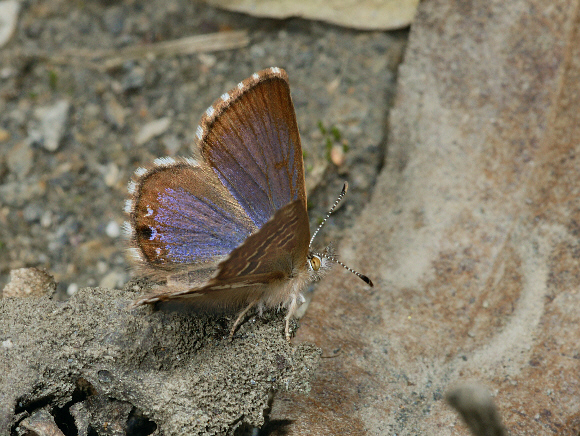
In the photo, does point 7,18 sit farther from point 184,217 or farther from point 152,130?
point 184,217

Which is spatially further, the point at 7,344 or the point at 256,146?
the point at 256,146

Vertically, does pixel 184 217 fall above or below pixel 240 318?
above

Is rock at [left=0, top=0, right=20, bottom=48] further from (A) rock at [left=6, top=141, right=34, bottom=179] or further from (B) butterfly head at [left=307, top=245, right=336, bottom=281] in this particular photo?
(B) butterfly head at [left=307, top=245, right=336, bottom=281]

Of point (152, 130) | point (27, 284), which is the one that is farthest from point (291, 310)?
point (152, 130)

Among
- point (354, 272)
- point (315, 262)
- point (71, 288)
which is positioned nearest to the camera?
point (315, 262)

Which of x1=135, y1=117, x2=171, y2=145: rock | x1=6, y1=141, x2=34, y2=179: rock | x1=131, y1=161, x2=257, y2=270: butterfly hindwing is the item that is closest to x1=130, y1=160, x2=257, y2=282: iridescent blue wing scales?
x1=131, y1=161, x2=257, y2=270: butterfly hindwing

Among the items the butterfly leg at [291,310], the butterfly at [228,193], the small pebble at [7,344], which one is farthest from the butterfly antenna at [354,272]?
the small pebble at [7,344]
